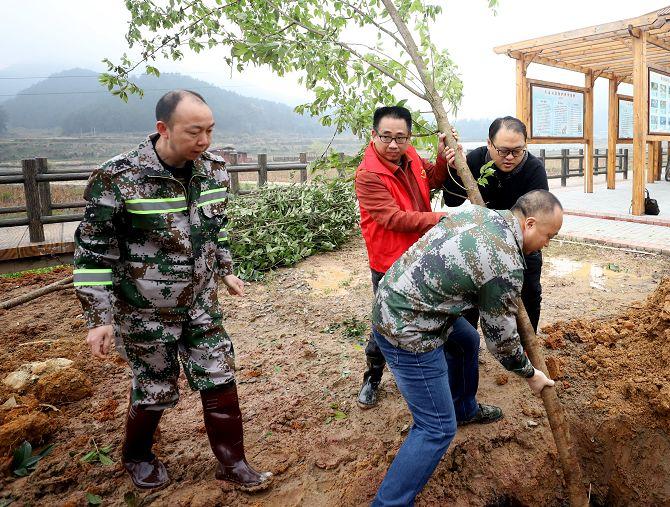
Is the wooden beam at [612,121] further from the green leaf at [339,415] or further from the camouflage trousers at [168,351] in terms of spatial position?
the camouflage trousers at [168,351]

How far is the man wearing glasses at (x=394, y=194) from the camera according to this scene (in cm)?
254

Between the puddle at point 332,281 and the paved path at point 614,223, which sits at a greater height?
the paved path at point 614,223

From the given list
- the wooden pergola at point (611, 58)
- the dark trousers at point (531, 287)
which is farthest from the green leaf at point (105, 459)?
the wooden pergola at point (611, 58)

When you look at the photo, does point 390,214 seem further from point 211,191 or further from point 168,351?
point 168,351

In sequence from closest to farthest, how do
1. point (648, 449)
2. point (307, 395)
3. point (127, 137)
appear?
point (648, 449), point (307, 395), point (127, 137)

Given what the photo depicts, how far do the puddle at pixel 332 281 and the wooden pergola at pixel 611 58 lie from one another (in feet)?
15.7

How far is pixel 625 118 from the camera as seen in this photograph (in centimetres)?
1148

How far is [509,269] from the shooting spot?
1769 millimetres

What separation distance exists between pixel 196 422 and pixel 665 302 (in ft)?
10.8

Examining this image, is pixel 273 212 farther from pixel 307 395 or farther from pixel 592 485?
pixel 592 485

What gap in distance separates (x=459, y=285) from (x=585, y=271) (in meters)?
4.55

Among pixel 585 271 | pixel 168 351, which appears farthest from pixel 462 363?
pixel 585 271

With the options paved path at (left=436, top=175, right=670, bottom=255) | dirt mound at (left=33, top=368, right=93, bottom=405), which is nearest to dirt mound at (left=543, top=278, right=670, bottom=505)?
dirt mound at (left=33, top=368, right=93, bottom=405)

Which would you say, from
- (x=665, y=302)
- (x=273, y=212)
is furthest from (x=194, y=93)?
(x=273, y=212)
